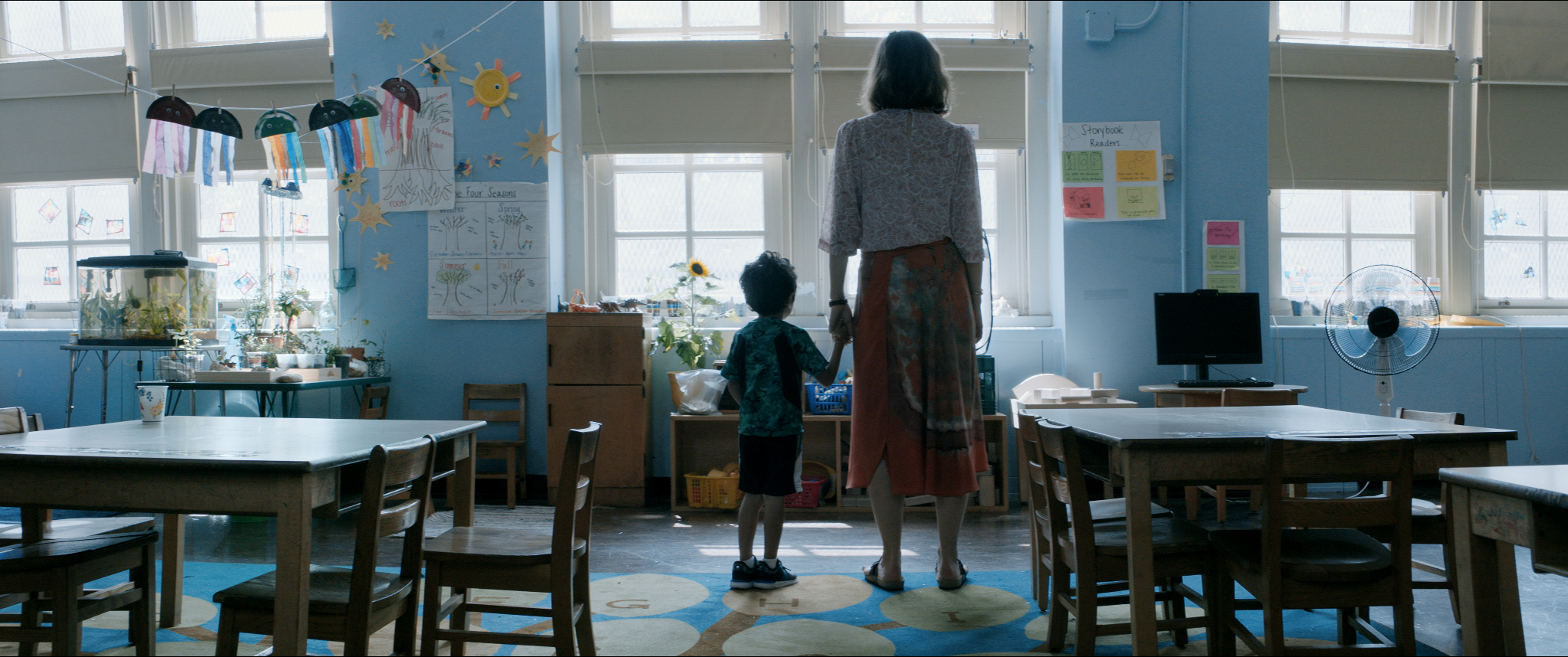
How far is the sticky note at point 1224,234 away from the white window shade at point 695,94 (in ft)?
7.75

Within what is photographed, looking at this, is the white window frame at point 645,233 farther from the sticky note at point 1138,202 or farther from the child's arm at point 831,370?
the child's arm at point 831,370

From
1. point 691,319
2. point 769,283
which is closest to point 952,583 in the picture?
point 769,283

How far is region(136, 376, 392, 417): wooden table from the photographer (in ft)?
12.7

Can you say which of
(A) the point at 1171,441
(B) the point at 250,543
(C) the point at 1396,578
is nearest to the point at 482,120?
(B) the point at 250,543

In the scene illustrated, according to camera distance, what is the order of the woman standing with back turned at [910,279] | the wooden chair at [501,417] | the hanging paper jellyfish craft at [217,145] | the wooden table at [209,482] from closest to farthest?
the wooden table at [209,482], the woman standing with back turned at [910,279], the hanging paper jellyfish craft at [217,145], the wooden chair at [501,417]

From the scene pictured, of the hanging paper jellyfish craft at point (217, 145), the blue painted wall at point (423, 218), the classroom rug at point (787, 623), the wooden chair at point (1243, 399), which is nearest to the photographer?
the classroom rug at point (787, 623)

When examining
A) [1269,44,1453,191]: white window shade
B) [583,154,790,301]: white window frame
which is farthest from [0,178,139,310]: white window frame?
[1269,44,1453,191]: white window shade

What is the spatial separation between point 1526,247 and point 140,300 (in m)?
7.66

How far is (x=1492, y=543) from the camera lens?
1328 mm

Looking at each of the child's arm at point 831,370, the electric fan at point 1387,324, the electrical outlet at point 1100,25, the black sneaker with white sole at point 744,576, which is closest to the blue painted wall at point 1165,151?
the electrical outlet at point 1100,25

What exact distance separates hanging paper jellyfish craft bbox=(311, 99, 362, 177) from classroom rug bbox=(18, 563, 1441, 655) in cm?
189

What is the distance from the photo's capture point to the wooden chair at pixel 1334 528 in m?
1.62

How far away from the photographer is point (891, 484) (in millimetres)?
2479

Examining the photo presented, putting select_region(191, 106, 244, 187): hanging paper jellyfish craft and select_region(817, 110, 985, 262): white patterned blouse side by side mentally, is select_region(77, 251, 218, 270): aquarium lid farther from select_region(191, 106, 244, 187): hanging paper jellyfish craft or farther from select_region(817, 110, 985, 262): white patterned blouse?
select_region(817, 110, 985, 262): white patterned blouse
